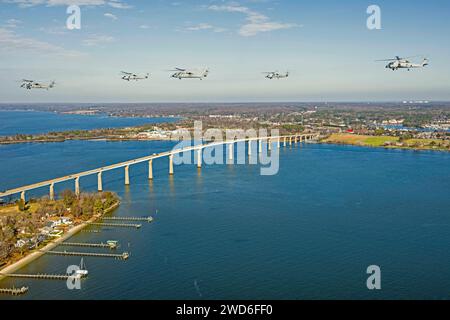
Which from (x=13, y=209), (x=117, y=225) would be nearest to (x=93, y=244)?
(x=117, y=225)

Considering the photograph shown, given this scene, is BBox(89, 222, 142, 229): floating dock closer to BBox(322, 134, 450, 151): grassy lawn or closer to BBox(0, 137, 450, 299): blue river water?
BBox(0, 137, 450, 299): blue river water

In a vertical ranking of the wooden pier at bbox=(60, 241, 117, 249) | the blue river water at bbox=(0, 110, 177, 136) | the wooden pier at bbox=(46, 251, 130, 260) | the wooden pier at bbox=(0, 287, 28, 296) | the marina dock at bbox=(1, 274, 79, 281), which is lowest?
the wooden pier at bbox=(0, 287, 28, 296)

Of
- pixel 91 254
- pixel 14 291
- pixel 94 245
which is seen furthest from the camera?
pixel 94 245

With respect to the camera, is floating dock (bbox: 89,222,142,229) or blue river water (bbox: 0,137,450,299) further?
floating dock (bbox: 89,222,142,229)

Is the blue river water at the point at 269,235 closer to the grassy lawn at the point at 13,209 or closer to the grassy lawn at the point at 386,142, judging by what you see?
the grassy lawn at the point at 13,209

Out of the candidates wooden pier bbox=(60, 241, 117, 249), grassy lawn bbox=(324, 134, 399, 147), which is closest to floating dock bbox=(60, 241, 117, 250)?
wooden pier bbox=(60, 241, 117, 249)

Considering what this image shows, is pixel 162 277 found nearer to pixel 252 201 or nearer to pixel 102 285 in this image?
pixel 102 285

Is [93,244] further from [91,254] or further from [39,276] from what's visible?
[39,276]

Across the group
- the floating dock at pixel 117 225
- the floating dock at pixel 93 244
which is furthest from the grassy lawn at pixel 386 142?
the floating dock at pixel 93 244
